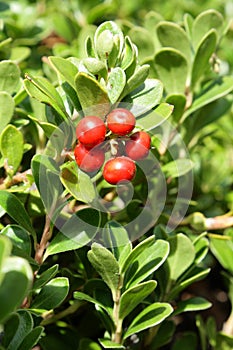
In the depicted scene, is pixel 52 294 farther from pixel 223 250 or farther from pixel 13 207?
pixel 223 250

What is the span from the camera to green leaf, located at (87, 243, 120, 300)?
1248 millimetres

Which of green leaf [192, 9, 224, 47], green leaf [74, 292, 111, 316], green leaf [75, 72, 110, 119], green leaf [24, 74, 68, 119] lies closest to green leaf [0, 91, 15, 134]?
green leaf [24, 74, 68, 119]

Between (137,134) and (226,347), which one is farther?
(226,347)

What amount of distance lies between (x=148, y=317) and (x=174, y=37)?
89cm

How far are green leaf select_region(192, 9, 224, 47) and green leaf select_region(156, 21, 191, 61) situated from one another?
5 cm

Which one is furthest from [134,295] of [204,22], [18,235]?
[204,22]

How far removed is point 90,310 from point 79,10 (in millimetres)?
1445

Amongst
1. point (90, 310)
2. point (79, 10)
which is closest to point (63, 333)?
point (90, 310)

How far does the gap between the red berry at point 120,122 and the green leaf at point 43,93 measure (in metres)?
0.15

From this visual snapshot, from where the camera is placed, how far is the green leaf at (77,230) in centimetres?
135

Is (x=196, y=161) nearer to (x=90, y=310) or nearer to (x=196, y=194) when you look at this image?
(x=196, y=194)

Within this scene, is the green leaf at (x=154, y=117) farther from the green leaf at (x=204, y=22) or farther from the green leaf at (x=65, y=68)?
the green leaf at (x=204, y=22)

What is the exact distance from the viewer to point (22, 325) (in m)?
1.21

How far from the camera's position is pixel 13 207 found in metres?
1.34
